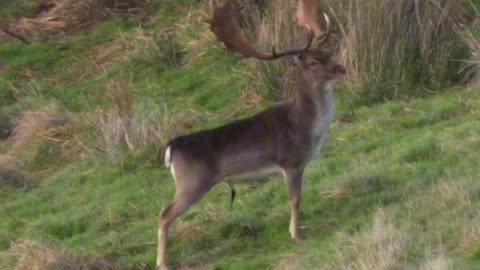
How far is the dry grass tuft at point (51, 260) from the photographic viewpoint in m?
11.8

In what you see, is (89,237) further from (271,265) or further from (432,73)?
(432,73)

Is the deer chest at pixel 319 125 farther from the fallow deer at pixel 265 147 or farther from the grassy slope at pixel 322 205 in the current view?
the grassy slope at pixel 322 205

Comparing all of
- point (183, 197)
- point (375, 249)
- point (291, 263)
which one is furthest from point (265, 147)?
point (375, 249)

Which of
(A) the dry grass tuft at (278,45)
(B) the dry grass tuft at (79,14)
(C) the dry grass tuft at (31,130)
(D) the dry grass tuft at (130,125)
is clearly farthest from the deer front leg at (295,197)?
(B) the dry grass tuft at (79,14)

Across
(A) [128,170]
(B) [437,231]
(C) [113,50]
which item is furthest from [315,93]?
(C) [113,50]

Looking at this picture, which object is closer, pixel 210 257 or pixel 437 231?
pixel 437 231

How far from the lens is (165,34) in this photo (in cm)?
1970

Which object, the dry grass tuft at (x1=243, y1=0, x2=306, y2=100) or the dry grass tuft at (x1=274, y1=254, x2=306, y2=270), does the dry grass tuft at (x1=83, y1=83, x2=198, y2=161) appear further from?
the dry grass tuft at (x1=274, y1=254, x2=306, y2=270)

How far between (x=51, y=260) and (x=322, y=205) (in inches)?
88.4

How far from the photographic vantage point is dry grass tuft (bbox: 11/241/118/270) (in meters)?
11.8

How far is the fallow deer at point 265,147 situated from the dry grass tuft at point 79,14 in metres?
9.20

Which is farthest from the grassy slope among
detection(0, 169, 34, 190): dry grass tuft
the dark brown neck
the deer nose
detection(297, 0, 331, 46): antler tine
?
detection(297, 0, 331, 46): antler tine

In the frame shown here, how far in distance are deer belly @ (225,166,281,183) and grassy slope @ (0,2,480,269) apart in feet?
1.46

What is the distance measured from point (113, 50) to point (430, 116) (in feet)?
22.5
